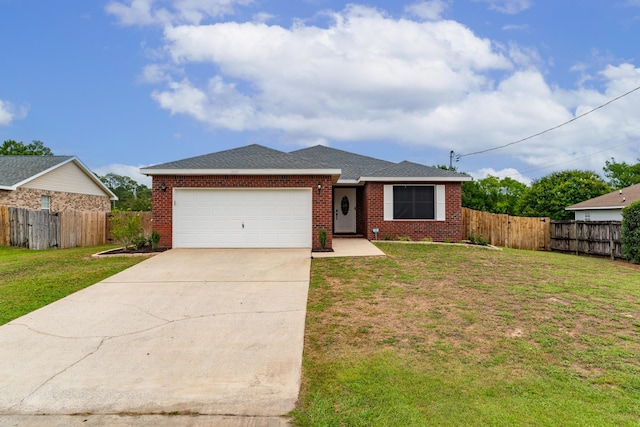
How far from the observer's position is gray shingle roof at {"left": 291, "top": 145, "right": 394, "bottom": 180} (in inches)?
688

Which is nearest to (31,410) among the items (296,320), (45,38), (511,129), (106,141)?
(296,320)

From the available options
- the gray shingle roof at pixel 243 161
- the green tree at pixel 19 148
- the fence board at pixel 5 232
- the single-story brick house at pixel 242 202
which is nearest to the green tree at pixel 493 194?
the gray shingle roof at pixel 243 161

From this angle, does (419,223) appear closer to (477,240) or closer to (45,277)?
(477,240)

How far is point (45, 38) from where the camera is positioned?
13422mm

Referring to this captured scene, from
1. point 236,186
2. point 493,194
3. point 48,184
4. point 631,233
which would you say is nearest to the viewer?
point 236,186

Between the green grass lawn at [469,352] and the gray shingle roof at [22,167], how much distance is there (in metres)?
18.6

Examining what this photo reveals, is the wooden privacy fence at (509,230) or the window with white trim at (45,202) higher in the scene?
the window with white trim at (45,202)

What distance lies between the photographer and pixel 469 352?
13.8 feet

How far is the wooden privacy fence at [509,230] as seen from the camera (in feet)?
55.3

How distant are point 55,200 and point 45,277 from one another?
15485 millimetres

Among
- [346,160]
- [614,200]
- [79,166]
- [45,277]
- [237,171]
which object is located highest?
[79,166]

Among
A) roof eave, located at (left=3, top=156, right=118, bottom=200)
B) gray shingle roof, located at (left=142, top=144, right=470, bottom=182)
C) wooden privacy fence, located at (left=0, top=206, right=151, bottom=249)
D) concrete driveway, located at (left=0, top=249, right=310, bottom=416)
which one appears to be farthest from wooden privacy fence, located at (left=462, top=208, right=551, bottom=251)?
roof eave, located at (left=3, top=156, right=118, bottom=200)

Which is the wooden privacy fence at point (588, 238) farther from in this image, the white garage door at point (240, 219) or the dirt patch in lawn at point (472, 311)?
the white garage door at point (240, 219)

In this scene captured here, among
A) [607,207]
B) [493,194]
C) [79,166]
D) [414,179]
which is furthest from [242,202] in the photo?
[493,194]
